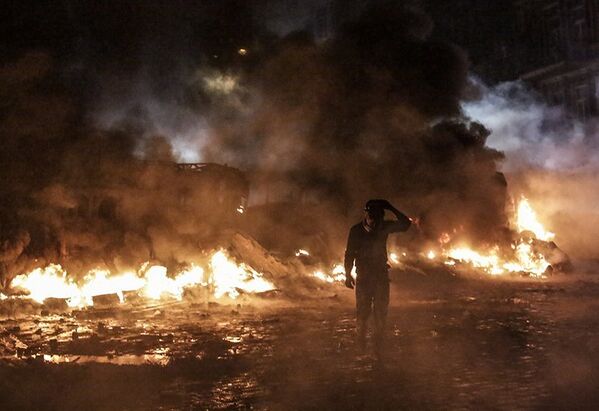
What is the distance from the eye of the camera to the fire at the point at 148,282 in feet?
39.0

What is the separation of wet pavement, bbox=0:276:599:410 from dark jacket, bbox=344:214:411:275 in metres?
1.04

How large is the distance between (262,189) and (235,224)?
3.90m

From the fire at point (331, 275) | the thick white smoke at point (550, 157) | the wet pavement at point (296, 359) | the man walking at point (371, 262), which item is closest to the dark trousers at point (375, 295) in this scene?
the man walking at point (371, 262)

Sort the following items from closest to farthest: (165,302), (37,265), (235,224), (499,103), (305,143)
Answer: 1. (165,302)
2. (37,265)
3. (235,224)
4. (305,143)
5. (499,103)

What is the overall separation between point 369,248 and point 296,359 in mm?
1546

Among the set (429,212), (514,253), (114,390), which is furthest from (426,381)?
(429,212)

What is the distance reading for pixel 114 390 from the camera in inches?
199

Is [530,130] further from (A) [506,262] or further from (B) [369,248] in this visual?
(B) [369,248]

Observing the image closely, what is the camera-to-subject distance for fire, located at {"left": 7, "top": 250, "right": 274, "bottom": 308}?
1190 centimetres

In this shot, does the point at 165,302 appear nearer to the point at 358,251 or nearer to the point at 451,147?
the point at 358,251

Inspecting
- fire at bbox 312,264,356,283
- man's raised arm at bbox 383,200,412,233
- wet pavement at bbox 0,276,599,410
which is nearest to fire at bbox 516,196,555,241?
fire at bbox 312,264,356,283

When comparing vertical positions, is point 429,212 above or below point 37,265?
above

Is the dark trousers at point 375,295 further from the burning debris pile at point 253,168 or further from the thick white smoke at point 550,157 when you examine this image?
the thick white smoke at point 550,157

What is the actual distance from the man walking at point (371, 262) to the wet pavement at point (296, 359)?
0.55 m
